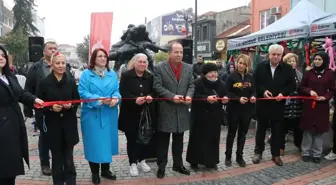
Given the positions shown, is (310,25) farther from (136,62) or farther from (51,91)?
(51,91)

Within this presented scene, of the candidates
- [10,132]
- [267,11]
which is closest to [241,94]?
[10,132]

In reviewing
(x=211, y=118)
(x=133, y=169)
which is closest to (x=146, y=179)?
(x=133, y=169)

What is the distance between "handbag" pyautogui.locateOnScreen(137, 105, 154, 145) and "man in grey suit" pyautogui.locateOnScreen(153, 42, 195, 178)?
162mm

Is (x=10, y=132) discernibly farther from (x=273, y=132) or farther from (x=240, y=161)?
(x=273, y=132)

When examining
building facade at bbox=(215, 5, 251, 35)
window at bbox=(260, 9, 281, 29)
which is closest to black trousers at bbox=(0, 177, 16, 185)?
window at bbox=(260, 9, 281, 29)

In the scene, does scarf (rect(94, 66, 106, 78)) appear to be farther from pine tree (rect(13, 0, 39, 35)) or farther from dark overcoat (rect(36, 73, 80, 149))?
pine tree (rect(13, 0, 39, 35))

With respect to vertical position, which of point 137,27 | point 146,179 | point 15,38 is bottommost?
point 146,179

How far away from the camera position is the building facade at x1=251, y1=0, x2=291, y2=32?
65.8ft

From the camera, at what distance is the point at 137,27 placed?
23.1 ft

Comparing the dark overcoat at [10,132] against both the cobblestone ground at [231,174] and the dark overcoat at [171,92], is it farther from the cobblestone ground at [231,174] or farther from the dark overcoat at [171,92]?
the dark overcoat at [171,92]

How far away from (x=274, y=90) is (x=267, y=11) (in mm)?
18217

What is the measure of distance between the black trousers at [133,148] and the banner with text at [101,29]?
4.42 metres

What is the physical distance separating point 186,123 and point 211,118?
1.30ft

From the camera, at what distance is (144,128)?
466cm
